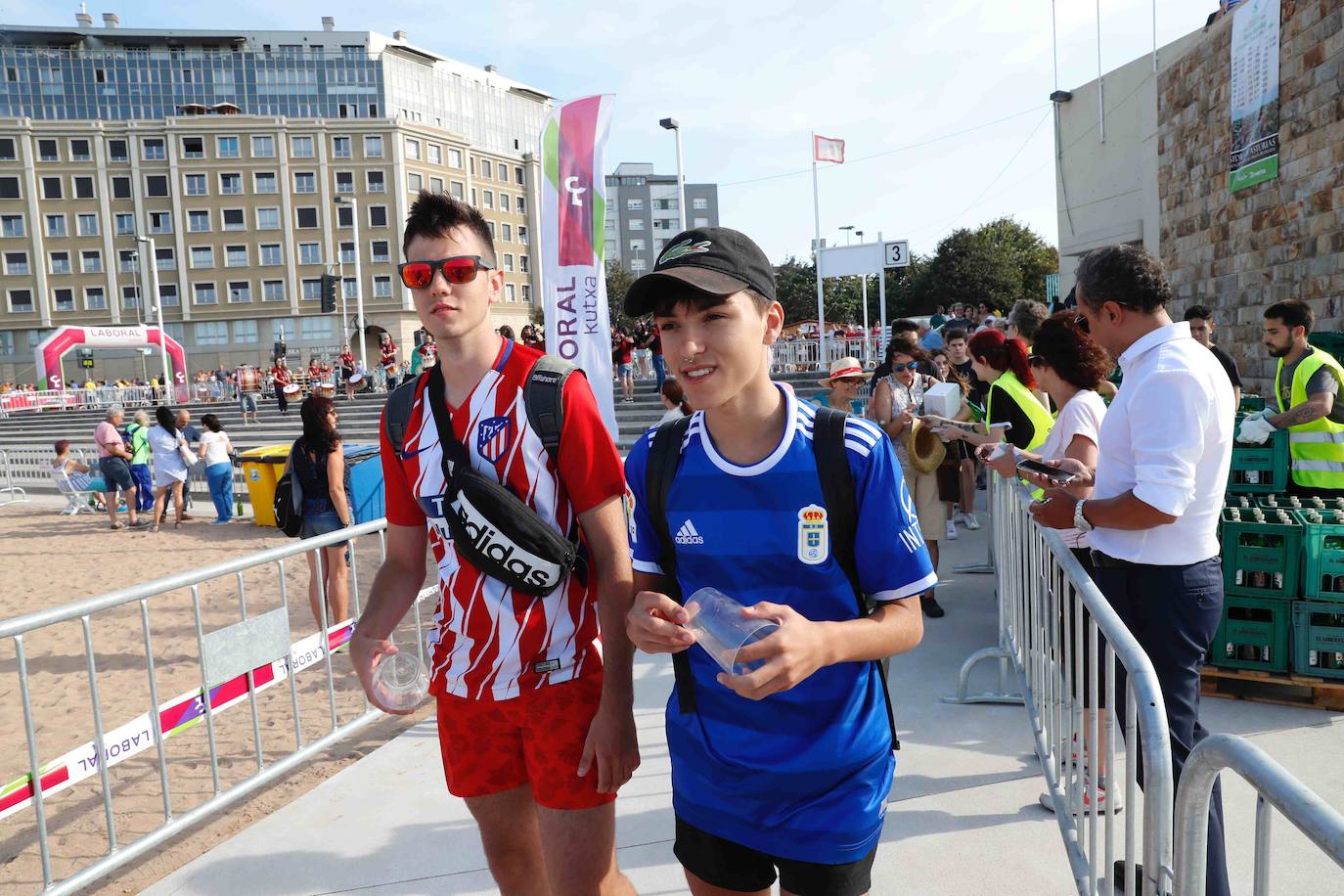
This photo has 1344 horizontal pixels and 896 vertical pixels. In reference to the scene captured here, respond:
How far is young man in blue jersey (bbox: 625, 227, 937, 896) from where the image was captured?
5.42ft

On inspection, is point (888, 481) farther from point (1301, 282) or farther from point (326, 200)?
point (326, 200)

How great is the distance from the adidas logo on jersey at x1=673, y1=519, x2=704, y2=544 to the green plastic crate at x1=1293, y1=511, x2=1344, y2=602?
3860 mm

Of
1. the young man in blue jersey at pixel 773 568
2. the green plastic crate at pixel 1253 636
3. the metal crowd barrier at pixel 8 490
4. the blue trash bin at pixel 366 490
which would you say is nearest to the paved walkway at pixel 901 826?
the green plastic crate at pixel 1253 636

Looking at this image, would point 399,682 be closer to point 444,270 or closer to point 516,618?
point 516,618

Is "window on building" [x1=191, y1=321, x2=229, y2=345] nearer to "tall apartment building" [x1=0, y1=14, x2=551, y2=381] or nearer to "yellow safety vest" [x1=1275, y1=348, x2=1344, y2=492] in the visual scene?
"tall apartment building" [x1=0, y1=14, x2=551, y2=381]

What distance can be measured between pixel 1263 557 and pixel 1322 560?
241mm

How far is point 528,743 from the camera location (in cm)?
214

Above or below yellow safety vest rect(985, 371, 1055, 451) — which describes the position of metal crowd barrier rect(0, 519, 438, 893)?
below

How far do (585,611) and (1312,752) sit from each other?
3.43 metres

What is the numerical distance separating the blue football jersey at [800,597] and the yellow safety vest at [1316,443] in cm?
561

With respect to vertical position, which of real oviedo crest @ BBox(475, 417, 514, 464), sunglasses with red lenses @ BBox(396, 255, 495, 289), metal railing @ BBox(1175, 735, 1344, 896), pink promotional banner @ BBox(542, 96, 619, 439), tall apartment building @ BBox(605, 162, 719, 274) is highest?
tall apartment building @ BBox(605, 162, 719, 274)

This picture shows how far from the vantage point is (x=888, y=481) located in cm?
166

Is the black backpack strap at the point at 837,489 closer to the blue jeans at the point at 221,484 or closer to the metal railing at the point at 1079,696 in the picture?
the metal railing at the point at 1079,696

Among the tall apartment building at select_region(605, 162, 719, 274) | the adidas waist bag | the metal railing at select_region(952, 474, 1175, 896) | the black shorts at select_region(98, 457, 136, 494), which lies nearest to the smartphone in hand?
the metal railing at select_region(952, 474, 1175, 896)
